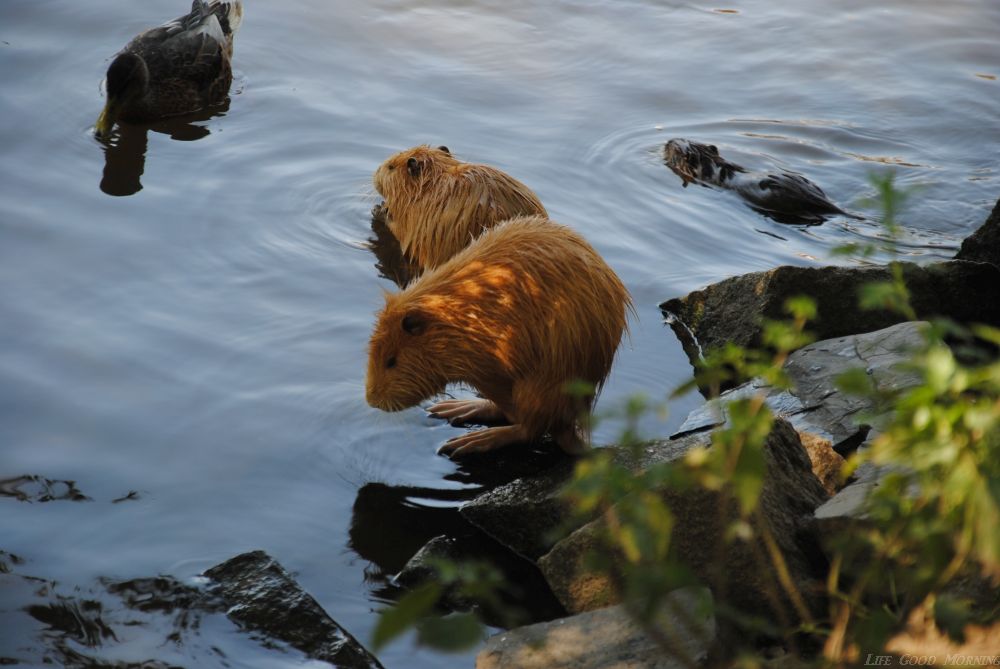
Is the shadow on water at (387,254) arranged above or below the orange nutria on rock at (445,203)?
below

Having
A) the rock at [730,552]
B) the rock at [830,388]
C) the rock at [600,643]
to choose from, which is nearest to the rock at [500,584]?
the rock at [730,552]

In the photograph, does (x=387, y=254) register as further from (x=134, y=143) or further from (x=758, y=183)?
(x=758, y=183)

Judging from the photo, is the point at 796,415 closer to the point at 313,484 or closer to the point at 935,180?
the point at 313,484

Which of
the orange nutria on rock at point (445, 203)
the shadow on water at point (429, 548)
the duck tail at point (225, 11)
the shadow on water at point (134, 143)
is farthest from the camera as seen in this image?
the duck tail at point (225, 11)

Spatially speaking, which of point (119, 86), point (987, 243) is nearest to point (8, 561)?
point (119, 86)

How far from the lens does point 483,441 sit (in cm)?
435

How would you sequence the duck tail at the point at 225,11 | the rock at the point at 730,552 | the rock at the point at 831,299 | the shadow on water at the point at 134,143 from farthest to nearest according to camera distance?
the duck tail at the point at 225,11 → the shadow on water at the point at 134,143 → the rock at the point at 831,299 → the rock at the point at 730,552

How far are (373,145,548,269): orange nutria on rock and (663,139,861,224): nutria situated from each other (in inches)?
69.0

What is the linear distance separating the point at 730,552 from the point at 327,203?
358 cm

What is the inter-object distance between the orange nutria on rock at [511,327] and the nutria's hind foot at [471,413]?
1.22ft

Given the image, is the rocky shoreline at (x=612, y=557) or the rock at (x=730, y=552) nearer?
the rocky shoreline at (x=612, y=557)

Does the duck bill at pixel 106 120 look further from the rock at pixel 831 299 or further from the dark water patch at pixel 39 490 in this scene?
the rock at pixel 831 299

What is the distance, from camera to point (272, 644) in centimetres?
338

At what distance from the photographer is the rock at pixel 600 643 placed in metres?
2.98
